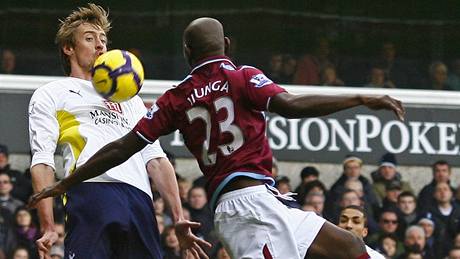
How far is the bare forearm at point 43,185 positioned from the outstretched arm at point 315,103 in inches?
66.5

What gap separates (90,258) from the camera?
7.66 meters

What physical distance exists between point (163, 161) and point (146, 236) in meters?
0.55

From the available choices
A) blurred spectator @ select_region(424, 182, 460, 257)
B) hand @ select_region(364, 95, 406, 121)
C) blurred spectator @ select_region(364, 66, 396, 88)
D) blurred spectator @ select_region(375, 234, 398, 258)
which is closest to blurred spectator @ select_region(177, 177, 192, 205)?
blurred spectator @ select_region(375, 234, 398, 258)

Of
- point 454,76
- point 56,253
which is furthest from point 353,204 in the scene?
point 454,76

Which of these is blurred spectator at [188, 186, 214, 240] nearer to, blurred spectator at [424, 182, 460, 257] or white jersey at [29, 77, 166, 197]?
blurred spectator at [424, 182, 460, 257]

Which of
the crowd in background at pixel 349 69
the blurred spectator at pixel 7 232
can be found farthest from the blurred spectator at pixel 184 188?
the crowd in background at pixel 349 69

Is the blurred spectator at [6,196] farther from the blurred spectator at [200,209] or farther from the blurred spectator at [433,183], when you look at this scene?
the blurred spectator at [433,183]

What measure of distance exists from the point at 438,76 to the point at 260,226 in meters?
11.7

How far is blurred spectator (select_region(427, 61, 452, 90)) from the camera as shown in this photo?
18.2 m

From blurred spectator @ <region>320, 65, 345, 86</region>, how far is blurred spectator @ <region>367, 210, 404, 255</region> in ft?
10.4

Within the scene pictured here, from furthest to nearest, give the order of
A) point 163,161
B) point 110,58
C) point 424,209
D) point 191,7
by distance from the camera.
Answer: point 191,7 → point 424,209 → point 163,161 → point 110,58

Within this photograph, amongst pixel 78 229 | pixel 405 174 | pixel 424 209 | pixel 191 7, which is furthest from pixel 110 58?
pixel 191 7

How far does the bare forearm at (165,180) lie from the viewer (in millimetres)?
8000

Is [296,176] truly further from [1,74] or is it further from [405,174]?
[1,74]
